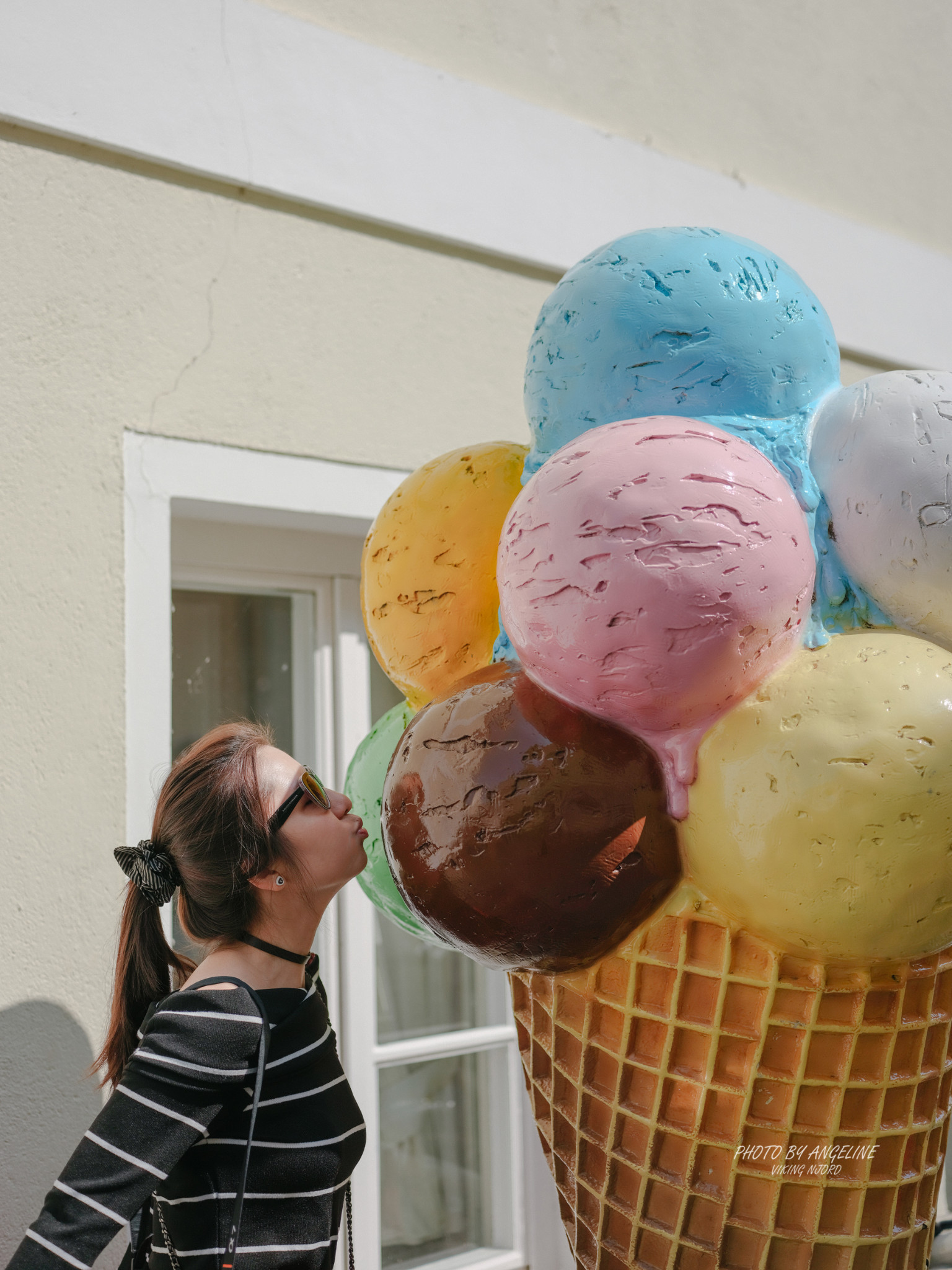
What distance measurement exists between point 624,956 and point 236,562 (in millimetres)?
1663

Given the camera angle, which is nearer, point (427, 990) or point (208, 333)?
point (208, 333)

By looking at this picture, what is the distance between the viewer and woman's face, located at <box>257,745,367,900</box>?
1.50 m

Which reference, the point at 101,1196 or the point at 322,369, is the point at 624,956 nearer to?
the point at 101,1196

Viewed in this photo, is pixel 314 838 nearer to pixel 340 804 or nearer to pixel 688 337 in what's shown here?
pixel 340 804

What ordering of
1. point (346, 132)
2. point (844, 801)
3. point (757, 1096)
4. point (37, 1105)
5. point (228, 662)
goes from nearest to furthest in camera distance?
point (844, 801) < point (757, 1096) < point (37, 1105) < point (346, 132) < point (228, 662)

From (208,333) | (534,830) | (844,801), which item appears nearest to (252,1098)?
(534,830)

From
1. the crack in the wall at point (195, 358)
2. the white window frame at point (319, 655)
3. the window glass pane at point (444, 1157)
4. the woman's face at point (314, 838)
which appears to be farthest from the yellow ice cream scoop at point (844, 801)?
the window glass pane at point (444, 1157)

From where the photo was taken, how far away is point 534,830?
3.39 ft

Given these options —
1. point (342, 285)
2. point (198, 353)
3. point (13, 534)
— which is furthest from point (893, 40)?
point (13, 534)

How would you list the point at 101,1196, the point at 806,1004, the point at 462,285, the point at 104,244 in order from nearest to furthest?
1. the point at 806,1004
2. the point at 101,1196
3. the point at 104,244
4. the point at 462,285

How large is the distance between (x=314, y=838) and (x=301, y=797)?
0.06 metres

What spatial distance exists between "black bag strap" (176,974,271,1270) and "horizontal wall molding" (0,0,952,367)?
171 cm

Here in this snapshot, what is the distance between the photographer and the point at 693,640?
38.5 inches

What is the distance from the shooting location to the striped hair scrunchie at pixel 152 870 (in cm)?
151
